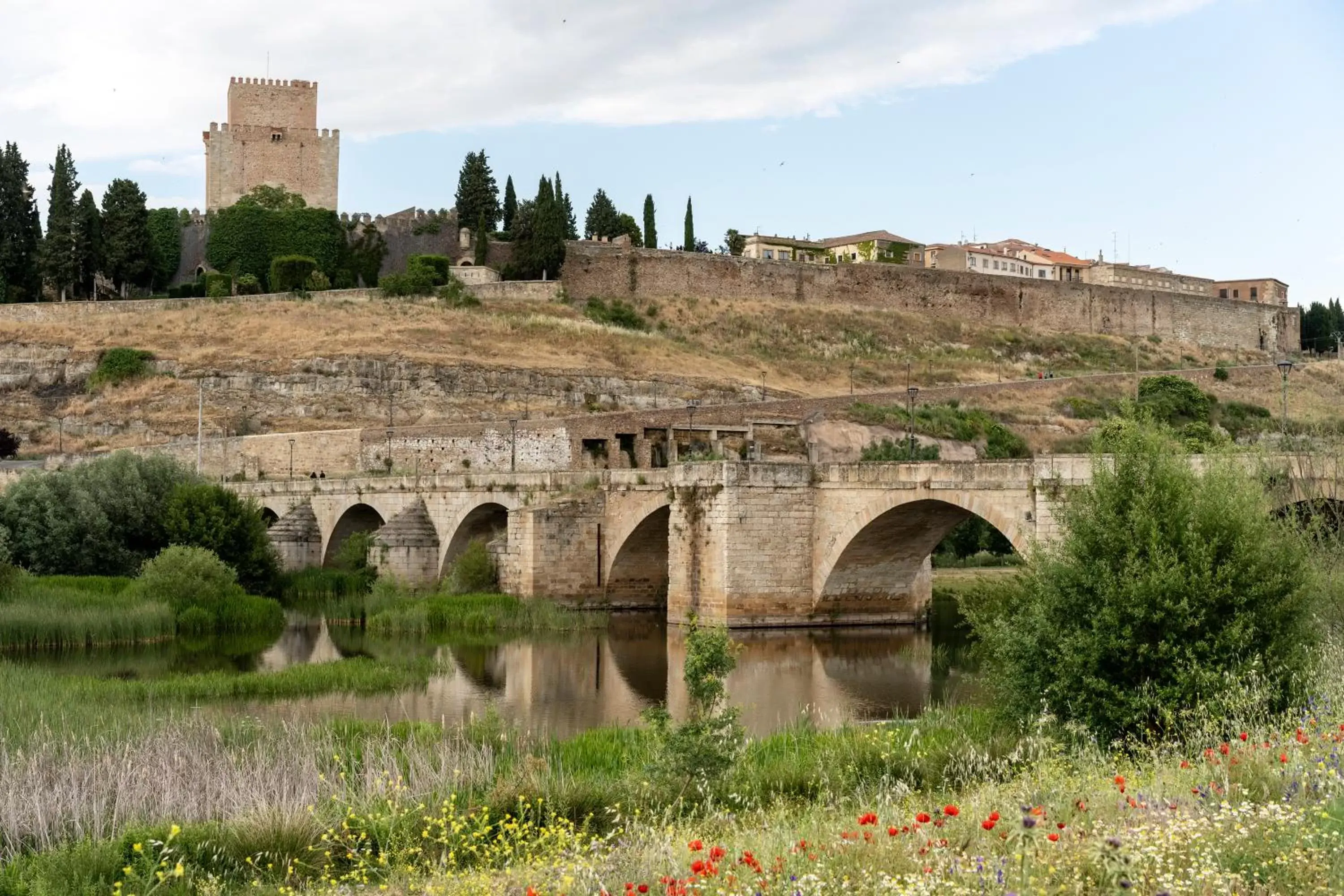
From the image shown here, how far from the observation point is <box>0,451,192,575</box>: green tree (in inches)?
1086

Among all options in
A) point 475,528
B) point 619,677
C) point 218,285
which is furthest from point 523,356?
point 619,677

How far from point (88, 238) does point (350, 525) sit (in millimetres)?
26529

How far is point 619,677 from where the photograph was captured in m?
20.8

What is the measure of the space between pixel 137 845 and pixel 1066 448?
146ft

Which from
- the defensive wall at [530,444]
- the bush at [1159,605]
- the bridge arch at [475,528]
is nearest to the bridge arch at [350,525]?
the defensive wall at [530,444]

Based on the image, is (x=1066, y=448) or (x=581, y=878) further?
(x=1066, y=448)

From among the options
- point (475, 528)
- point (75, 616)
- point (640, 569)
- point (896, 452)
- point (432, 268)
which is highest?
point (432, 268)

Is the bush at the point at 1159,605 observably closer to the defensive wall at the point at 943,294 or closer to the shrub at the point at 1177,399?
the shrub at the point at 1177,399

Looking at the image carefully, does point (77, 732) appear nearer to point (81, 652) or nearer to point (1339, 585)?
point (81, 652)

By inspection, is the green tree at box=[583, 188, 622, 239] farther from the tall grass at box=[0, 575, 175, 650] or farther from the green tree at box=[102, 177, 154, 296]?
the tall grass at box=[0, 575, 175, 650]

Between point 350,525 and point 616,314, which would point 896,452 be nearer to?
point 350,525

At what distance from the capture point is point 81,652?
2214cm

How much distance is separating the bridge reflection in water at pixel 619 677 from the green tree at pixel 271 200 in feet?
129

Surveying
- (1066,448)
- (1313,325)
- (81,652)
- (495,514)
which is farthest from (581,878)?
(1313,325)
